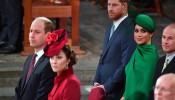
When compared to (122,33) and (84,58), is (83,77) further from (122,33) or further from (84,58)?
(122,33)

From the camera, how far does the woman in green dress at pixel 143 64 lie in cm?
504

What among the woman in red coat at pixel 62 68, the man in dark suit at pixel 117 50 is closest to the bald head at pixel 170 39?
the man in dark suit at pixel 117 50

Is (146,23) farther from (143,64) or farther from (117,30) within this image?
(117,30)

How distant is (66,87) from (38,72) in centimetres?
55

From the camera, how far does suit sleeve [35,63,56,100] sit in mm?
5102

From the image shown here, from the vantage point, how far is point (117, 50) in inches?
216

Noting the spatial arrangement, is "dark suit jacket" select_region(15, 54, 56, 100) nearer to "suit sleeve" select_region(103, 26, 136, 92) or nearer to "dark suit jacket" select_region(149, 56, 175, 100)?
"suit sleeve" select_region(103, 26, 136, 92)

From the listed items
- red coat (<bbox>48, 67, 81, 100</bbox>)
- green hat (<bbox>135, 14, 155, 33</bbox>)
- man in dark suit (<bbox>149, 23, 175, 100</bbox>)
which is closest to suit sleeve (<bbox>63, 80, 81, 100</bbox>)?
red coat (<bbox>48, 67, 81, 100</bbox>)

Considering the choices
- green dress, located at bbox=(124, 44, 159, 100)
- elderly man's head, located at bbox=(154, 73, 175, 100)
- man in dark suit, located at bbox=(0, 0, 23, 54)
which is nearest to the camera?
elderly man's head, located at bbox=(154, 73, 175, 100)

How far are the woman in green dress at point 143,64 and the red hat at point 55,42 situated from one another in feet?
2.50

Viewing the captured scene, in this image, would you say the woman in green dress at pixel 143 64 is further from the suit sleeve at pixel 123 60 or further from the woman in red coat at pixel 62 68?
the woman in red coat at pixel 62 68

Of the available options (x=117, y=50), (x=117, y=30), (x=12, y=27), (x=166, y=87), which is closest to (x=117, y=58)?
(x=117, y=50)

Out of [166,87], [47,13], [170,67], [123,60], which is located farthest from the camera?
[47,13]

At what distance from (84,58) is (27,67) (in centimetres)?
332
